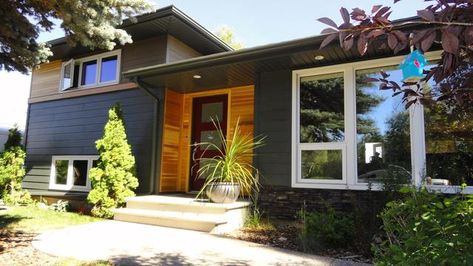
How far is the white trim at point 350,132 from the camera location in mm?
5070

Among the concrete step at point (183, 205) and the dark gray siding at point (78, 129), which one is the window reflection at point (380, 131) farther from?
the dark gray siding at point (78, 129)

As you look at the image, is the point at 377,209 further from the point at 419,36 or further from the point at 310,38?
the point at 419,36

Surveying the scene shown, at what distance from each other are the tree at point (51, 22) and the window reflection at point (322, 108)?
292 centimetres

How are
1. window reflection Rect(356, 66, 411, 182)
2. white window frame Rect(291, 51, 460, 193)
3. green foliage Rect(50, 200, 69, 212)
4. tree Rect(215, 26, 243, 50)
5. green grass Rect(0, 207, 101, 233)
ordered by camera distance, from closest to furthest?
white window frame Rect(291, 51, 460, 193)
window reflection Rect(356, 66, 411, 182)
green grass Rect(0, 207, 101, 233)
green foliage Rect(50, 200, 69, 212)
tree Rect(215, 26, 243, 50)

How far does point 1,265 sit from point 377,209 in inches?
168

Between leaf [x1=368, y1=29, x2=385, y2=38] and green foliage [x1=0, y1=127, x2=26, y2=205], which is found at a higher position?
leaf [x1=368, y1=29, x2=385, y2=38]

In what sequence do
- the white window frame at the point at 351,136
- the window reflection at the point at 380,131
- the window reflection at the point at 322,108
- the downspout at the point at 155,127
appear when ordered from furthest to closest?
the downspout at the point at 155,127 < the window reflection at the point at 322,108 < the window reflection at the point at 380,131 < the white window frame at the point at 351,136

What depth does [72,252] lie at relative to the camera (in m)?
4.09

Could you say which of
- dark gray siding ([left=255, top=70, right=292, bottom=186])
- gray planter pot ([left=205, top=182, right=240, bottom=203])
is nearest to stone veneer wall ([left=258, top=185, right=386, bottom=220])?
dark gray siding ([left=255, top=70, right=292, bottom=186])

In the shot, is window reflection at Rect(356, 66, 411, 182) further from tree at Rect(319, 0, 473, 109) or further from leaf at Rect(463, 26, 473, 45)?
leaf at Rect(463, 26, 473, 45)

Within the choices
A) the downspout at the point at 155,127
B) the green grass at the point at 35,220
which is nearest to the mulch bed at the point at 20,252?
A: the green grass at the point at 35,220

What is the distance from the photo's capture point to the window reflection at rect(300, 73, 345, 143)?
19.0ft

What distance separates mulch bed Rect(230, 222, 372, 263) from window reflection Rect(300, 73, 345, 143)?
4.92ft

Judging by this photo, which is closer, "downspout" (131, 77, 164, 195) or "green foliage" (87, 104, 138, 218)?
"green foliage" (87, 104, 138, 218)
